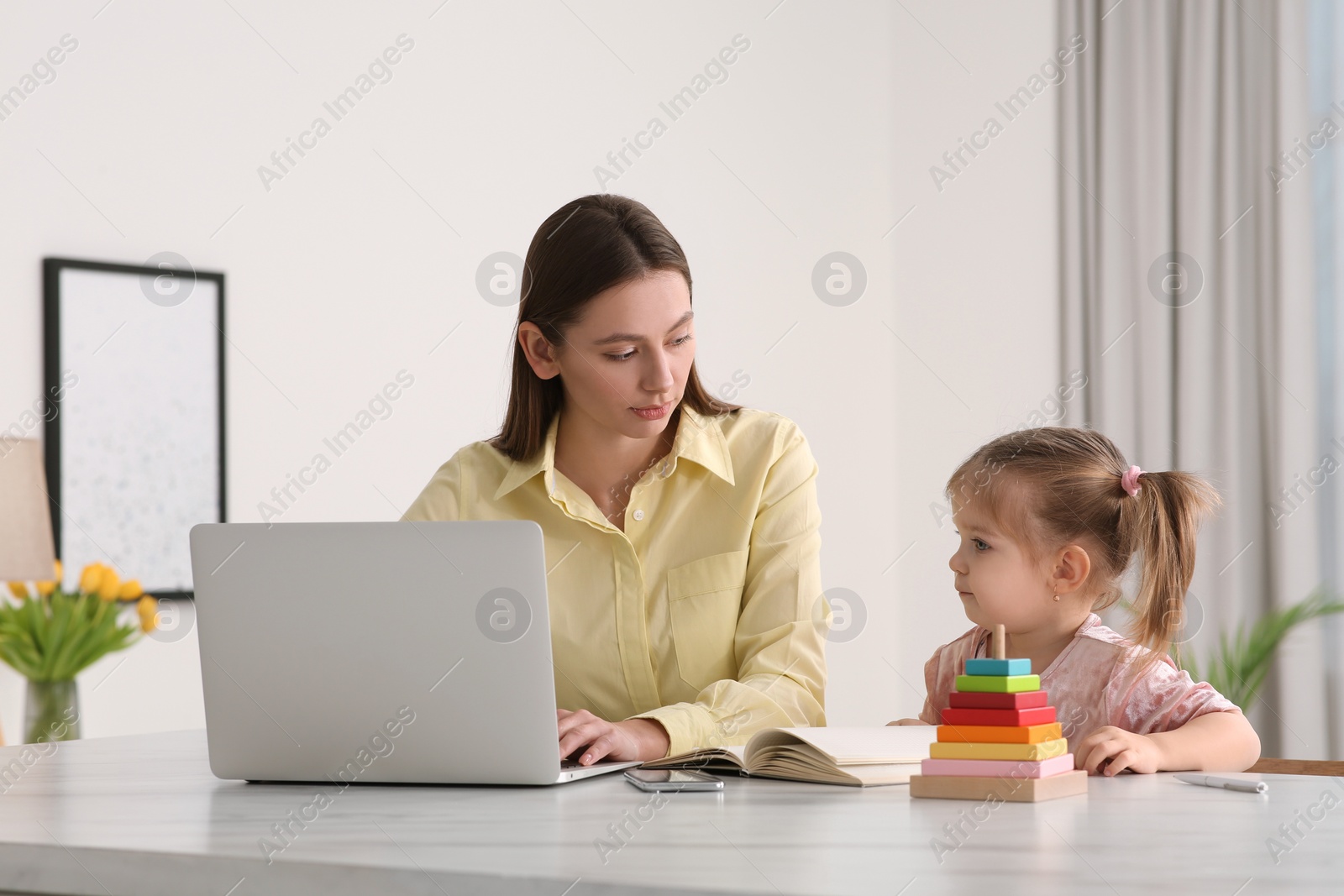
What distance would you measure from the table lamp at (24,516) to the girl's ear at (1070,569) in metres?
1.90

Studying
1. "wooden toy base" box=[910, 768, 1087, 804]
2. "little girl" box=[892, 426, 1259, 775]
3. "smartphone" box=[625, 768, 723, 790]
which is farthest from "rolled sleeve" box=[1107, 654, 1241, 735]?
"smartphone" box=[625, 768, 723, 790]

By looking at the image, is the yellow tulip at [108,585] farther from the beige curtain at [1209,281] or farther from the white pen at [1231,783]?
the beige curtain at [1209,281]

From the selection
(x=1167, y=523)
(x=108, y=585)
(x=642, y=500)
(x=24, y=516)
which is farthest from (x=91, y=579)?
(x=1167, y=523)

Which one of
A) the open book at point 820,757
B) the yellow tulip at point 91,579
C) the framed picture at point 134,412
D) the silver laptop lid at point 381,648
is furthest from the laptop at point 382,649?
the framed picture at point 134,412

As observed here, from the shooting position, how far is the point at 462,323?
11.4 feet

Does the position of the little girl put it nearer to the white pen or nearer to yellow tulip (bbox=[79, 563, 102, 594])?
the white pen

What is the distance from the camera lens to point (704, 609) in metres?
1.82

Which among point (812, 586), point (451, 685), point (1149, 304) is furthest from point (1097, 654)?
point (1149, 304)

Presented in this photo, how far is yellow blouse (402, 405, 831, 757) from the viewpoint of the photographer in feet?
5.97

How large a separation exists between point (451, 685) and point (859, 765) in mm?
384

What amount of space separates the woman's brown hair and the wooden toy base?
2.85ft

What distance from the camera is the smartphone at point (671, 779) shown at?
1195 mm

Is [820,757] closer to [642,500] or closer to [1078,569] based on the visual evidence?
[1078,569]

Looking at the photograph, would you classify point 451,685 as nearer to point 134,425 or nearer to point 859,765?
point 859,765
